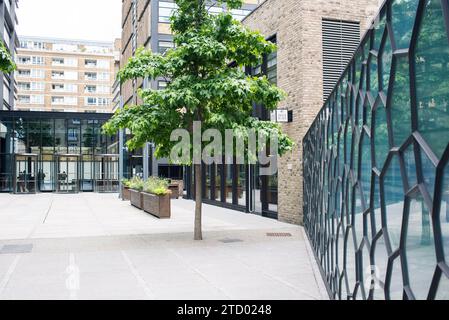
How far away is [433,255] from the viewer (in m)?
2.46

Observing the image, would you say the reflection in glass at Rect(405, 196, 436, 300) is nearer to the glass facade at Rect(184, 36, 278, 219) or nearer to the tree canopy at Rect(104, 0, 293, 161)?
the tree canopy at Rect(104, 0, 293, 161)

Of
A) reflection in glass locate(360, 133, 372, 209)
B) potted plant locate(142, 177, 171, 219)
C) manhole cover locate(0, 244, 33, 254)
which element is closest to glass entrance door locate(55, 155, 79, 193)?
potted plant locate(142, 177, 171, 219)

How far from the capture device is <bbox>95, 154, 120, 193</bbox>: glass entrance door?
41.3 metres

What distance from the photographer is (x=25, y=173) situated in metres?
38.4

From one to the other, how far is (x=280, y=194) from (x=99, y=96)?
9627cm

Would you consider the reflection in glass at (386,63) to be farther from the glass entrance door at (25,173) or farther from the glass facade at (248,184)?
the glass entrance door at (25,173)

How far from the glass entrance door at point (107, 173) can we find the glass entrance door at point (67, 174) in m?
1.77

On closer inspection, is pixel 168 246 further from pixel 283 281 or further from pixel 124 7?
pixel 124 7

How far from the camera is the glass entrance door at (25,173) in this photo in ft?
124

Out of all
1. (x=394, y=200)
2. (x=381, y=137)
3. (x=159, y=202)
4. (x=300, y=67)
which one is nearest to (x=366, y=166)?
(x=381, y=137)
